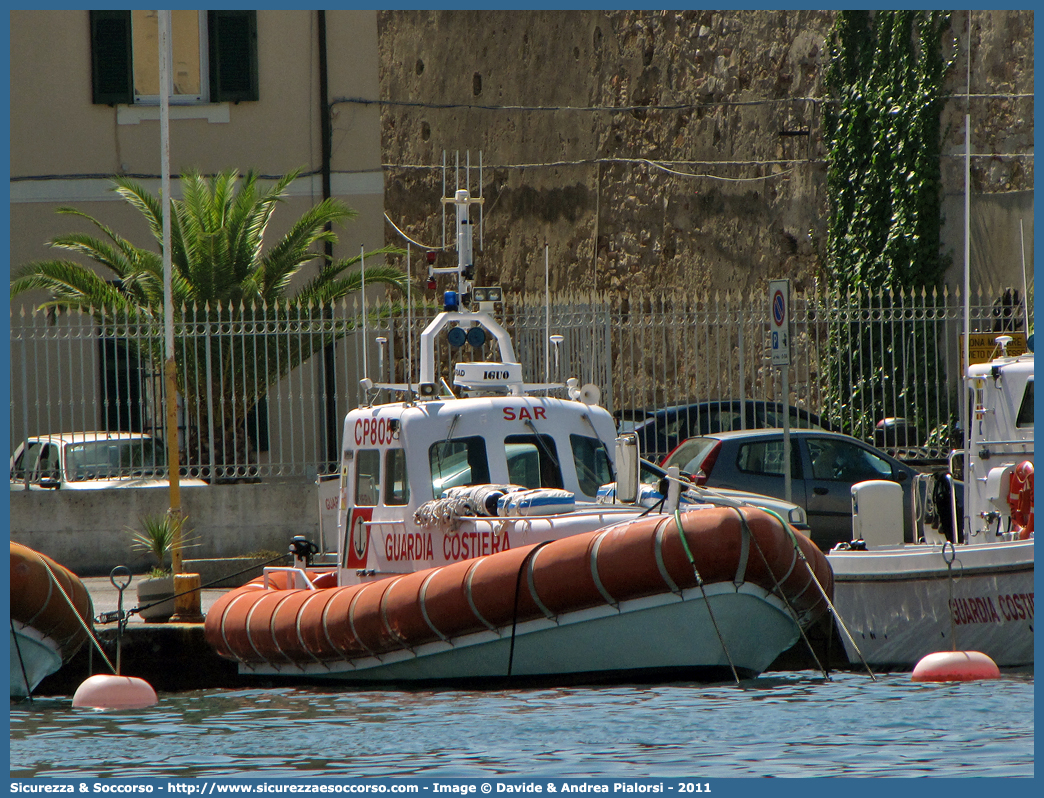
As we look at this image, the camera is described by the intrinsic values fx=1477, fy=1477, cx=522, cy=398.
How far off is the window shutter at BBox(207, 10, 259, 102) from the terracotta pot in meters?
9.95

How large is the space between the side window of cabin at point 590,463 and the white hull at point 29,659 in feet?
12.2

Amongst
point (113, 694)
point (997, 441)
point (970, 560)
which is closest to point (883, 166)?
point (997, 441)

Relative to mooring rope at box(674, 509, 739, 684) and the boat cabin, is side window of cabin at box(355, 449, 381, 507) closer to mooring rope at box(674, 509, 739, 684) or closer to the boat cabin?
mooring rope at box(674, 509, 739, 684)

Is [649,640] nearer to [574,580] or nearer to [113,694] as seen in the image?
[574,580]

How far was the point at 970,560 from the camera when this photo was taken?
9.81 meters

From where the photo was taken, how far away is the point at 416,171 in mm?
25594

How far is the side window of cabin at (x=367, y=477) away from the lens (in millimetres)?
10438

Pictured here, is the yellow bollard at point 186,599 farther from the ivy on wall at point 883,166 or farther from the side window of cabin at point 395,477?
the ivy on wall at point 883,166

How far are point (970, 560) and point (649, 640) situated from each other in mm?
2472

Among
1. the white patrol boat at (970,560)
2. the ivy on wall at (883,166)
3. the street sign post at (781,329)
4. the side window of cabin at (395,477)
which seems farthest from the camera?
the ivy on wall at (883,166)

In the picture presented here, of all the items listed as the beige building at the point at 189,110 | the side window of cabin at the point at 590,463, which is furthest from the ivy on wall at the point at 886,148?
the side window of cabin at the point at 590,463

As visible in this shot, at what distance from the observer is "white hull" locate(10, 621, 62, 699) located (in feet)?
31.7

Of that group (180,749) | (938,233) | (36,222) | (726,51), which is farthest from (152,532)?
(726,51)

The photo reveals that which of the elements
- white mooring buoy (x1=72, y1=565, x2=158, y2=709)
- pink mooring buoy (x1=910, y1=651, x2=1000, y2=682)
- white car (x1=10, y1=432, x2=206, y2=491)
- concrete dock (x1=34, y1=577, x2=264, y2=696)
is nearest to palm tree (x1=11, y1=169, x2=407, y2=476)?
white car (x1=10, y1=432, x2=206, y2=491)
